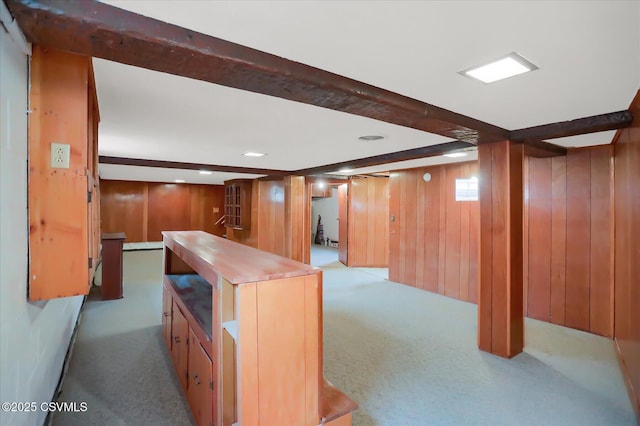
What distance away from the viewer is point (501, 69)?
1600 millimetres

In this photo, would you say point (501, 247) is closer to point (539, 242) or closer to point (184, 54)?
point (539, 242)

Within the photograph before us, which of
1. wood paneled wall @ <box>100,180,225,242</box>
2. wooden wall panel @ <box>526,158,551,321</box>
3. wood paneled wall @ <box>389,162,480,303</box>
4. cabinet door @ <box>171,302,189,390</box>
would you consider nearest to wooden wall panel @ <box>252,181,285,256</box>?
wood paneled wall @ <box>389,162,480,303</box>

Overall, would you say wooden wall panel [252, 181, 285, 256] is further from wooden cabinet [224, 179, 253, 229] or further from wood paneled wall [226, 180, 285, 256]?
wooden cabinet [224, 179, 253, 229]

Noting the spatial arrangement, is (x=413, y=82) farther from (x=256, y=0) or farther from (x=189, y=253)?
(x=189, y=253)

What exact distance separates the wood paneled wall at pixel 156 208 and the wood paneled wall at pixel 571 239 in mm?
8665

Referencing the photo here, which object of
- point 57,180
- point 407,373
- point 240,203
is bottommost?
point 407,373

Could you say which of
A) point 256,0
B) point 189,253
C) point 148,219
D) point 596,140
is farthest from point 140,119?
point 148,219

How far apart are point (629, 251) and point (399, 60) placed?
2399 mm

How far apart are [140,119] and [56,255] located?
156 centimetres

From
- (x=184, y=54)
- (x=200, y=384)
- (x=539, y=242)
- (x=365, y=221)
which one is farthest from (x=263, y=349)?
(x=365, y=221)

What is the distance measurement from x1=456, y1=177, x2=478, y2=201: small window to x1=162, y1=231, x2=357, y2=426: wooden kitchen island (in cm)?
377

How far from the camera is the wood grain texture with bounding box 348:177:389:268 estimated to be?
7113mm

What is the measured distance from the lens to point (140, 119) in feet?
8.35

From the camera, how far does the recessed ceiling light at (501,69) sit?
1.51m
